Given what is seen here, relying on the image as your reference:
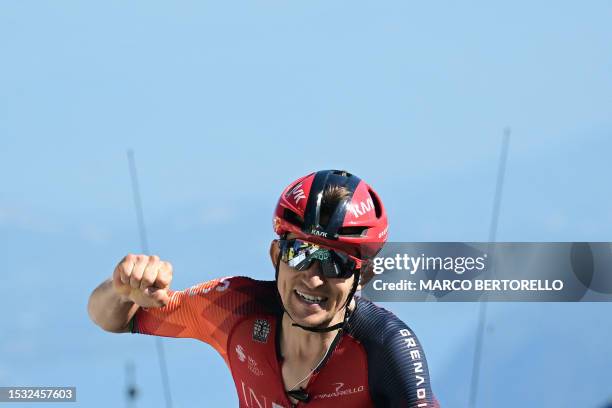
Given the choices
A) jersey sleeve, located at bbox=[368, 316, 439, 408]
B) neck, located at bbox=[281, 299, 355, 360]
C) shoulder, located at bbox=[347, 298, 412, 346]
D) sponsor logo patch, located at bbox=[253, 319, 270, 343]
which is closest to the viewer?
jersey sleeve, located at bbox=[368, 316, 439, 408]

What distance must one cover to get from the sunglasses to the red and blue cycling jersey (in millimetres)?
510

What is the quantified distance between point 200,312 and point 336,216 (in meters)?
1.15

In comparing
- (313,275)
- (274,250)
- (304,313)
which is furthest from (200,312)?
(313,275)

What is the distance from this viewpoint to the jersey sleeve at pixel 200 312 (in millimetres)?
6707

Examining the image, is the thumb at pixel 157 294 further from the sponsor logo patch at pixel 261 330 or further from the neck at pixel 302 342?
the neck at pixel 302 342

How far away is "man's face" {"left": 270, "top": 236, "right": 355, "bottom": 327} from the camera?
19.7 feet

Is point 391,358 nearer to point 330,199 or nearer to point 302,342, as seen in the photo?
point 302,342

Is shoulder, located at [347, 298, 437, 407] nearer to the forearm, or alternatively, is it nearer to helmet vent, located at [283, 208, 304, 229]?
helmet vent, located at [283, 208, 304, 229]

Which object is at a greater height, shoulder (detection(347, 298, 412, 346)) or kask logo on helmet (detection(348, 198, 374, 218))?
kask logo on helmet (detection(348, 198, 374, 218))

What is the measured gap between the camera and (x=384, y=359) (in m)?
6.30

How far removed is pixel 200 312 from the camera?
6738 millimetres

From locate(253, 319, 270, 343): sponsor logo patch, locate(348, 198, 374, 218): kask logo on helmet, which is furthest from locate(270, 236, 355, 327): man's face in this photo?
locate(253, 319, 270, 343): sponsor logo patch

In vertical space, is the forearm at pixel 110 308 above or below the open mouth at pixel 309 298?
below

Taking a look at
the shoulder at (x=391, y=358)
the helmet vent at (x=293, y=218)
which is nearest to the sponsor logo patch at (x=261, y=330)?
the shoulder at (x=391, y=358)
